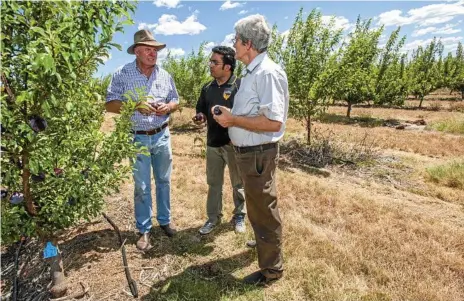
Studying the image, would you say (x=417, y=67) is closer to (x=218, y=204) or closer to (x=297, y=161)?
(x=297, y=161)

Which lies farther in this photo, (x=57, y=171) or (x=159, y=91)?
(x=159, y=91)

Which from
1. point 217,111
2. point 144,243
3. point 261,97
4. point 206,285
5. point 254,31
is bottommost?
point 206,285

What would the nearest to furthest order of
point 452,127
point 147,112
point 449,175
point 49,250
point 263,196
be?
point 263,196 → point 49,250 → point 147,112 → point 449,175 → point 452,127

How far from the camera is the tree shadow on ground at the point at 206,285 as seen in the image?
3211 millimetres

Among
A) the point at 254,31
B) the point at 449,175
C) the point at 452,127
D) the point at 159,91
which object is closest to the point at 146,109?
the point at 159,91

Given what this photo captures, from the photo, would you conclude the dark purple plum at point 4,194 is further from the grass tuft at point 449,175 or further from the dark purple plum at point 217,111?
the grass tuft at point 449,175

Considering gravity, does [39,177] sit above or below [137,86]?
below

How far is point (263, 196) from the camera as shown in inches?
117

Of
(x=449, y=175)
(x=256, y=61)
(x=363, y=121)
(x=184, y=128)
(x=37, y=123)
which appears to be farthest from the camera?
(x=363, y=121)

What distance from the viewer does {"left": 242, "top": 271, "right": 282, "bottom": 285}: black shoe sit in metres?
3.37

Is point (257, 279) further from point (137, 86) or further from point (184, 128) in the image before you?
point (184, 128)

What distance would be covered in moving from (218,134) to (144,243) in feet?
5.69

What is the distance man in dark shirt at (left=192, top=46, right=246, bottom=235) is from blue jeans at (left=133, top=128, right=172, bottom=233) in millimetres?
561

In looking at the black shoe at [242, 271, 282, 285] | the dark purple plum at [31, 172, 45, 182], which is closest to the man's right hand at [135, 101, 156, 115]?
the dark purple plum at [31, 172, 45, 182]
